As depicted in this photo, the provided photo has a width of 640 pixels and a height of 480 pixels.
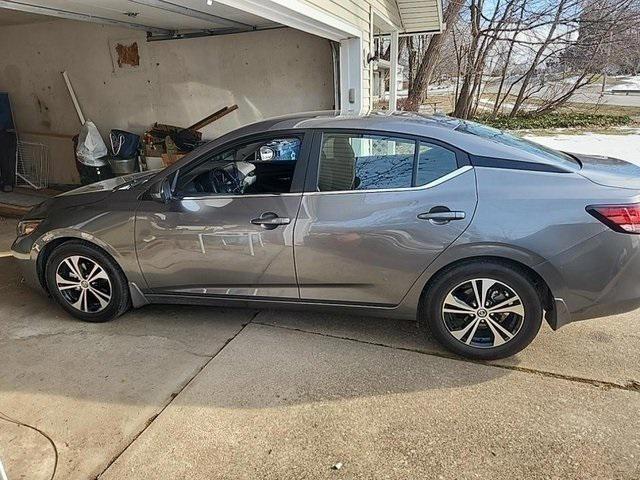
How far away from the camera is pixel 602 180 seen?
8.73 feet

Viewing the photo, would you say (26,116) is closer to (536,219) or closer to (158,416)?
(158,416)

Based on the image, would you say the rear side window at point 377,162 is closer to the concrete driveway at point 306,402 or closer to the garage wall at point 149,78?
the concrete driveway at point 306,402

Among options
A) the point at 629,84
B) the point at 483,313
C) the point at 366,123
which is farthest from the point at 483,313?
the point at 629,84

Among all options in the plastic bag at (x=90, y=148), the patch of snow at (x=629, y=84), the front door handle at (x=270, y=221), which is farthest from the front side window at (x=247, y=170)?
the patch of snow at (x=629, y=84)

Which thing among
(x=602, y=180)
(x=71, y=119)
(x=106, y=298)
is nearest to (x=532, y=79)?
(x=71, y=119)

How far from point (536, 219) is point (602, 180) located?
0.45m

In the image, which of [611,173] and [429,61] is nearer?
[611,173]

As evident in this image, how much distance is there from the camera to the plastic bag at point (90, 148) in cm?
739

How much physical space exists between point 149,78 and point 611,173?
22.1 ft

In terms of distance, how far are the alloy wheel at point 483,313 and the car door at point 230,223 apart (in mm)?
1024

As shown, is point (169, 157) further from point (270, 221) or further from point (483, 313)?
point (483, 313)

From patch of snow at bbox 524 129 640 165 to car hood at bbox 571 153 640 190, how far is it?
23.9 feet

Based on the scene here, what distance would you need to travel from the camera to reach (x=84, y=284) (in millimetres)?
3490

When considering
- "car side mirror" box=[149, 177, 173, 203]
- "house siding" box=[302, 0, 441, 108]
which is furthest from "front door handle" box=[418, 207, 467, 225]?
"house siding" box=[302, 0, 441, 108]
